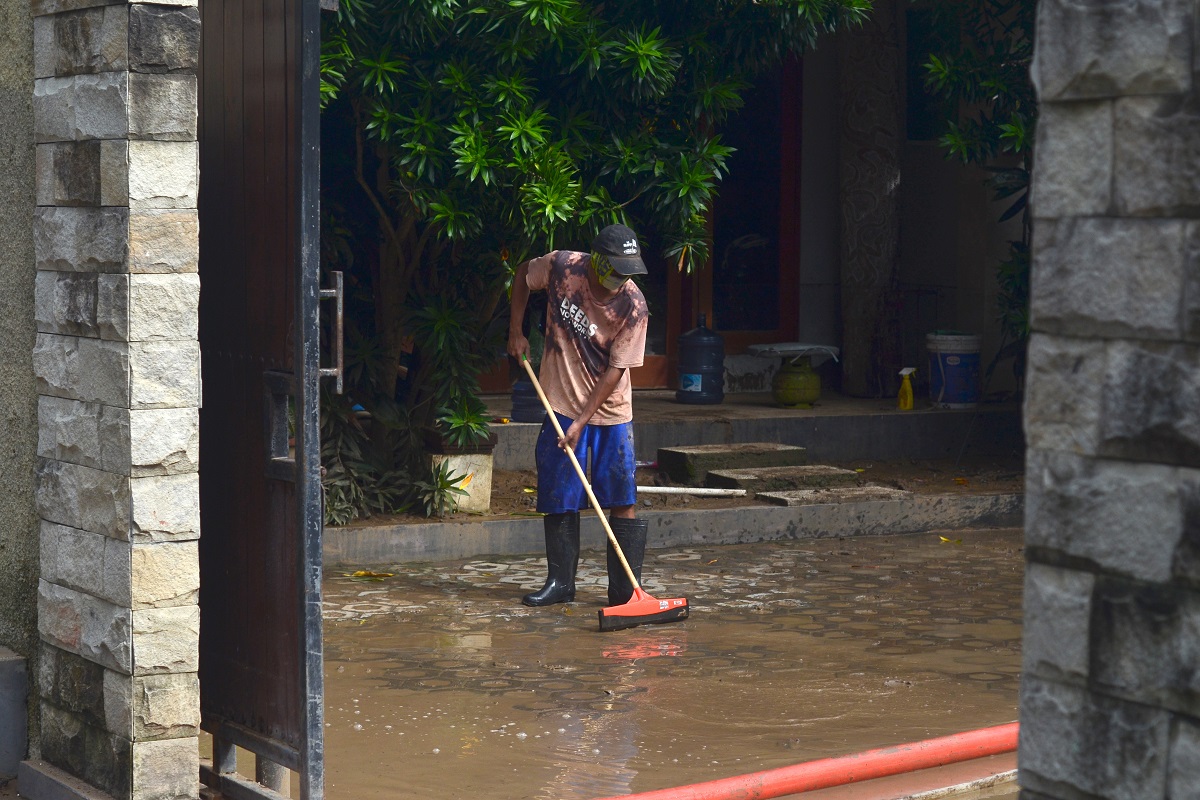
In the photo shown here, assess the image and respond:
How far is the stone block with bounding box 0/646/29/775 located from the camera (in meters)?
5.21

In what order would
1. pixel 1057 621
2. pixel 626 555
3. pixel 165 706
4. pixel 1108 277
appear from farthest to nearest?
1. pixel 626 555
2. pixel 165 706
3. pixel 1057 621
4. pixel 1108 277

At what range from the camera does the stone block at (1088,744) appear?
2.50 metres

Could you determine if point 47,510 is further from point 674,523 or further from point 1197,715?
point 674,523

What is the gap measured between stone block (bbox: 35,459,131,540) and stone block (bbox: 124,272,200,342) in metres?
0.43

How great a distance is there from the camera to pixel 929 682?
22.1 feet

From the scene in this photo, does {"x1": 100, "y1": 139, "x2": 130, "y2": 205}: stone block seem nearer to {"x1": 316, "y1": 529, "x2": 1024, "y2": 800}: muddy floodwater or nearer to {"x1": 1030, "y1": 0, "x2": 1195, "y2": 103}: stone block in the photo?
{"x1": 316, "y1": 529, "x2": 1024, "y2": 800}: muddy floodwater

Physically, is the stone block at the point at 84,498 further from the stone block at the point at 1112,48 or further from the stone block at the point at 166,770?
→ the stone block at the point at 1112,48

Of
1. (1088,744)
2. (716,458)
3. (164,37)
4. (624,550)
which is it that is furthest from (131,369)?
(716,458)

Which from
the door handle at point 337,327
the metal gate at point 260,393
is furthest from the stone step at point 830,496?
the door handle at point 337,327

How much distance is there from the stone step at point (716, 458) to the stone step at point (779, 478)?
2.8 inches

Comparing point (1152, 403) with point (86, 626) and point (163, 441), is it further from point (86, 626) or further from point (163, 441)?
point (86, 626)

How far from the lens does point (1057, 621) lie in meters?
2.65

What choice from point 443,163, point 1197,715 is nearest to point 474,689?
point 443,163

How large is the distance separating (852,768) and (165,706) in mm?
2168
